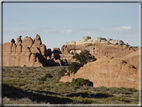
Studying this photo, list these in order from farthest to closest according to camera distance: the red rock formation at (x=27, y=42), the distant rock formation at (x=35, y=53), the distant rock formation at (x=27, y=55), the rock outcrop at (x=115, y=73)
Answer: the red rock formation at (x=27, y=42)
the distant rock formation at (x=35, y=53)
the distant rock formation at (x=27, y=55)
the rock outcrop at (x=115, y=73)

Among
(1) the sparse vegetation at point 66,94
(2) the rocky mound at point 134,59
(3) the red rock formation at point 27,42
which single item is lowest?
(1) the sparse vegetation at point 66,94

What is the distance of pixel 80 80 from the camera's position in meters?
29.2

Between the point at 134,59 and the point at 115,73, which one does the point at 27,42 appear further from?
the point at 134,59

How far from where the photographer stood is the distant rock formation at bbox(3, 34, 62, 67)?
276ft

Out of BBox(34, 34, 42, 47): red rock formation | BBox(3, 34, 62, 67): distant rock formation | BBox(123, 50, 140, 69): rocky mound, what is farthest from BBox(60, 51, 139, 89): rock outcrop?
BBox(34, 34, 42, 47): red rock formation

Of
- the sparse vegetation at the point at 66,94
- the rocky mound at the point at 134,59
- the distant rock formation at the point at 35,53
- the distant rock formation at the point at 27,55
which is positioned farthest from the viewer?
the distant rock formation at the point at 35,53

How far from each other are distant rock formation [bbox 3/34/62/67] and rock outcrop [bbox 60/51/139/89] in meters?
53.4

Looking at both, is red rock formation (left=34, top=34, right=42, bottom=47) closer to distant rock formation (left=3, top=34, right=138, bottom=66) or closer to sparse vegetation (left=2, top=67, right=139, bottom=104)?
distant rock formation (left=3, top=34, right=138, bottom=66)

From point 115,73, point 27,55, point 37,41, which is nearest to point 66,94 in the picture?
point 115,73

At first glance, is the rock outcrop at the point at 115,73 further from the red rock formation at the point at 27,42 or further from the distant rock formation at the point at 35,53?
the red rock formation at the point at 27,42

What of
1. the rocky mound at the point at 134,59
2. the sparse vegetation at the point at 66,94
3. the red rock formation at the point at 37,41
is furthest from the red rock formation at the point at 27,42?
the rocky mound at the point at 134,59

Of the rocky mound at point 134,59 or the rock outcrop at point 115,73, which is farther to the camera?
the rocky mound at point 134,59

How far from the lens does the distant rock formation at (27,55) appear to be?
276 ft

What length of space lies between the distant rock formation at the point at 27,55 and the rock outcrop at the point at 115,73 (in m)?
53.4
